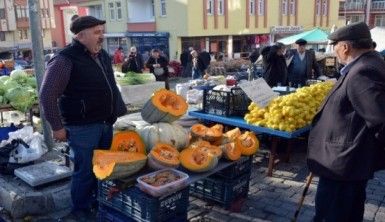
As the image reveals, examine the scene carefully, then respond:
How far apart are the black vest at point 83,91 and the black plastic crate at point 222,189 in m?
1.41

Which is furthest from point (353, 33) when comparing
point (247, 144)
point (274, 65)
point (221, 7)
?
point (221, 7)

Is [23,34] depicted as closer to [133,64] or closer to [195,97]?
[133,64]

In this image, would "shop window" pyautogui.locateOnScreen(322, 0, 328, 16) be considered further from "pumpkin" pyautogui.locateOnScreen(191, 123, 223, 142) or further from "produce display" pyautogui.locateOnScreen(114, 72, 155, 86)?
"pumpkin" pyautogui.locateOnScreen(191, 123, 223, 142)

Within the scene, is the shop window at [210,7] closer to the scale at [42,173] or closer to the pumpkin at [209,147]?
the scale at [42,173]

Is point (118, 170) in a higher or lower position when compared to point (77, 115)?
lower

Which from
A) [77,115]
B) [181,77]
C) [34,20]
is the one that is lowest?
[181,77]

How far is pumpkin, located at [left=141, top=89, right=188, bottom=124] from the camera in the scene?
3900 millimetres

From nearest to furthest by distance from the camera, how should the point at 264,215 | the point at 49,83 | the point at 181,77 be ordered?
the point at 49,83
the point at 264,215
the point at 181,77

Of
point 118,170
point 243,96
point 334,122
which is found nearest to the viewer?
point 334,122

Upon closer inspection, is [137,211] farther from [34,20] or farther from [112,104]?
[34,20]

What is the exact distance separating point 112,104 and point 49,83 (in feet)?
2.14

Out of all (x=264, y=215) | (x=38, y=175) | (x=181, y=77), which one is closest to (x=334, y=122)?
(x=264, y=215)

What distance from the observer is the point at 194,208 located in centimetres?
425

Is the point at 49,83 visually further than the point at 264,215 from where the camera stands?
No
